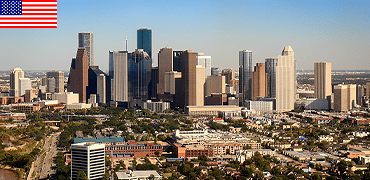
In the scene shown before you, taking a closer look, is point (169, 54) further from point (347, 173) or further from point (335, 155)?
point (347, 173)

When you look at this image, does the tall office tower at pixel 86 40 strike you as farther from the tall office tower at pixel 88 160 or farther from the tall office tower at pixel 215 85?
the tall office tower at pixel 88 160

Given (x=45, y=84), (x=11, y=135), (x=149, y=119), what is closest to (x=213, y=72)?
(x=45, y=84)

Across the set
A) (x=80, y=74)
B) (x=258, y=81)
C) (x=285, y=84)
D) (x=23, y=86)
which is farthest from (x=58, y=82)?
(x=285, y=84)

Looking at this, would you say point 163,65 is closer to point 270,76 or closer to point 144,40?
point 144,40

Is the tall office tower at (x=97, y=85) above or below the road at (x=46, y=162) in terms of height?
above

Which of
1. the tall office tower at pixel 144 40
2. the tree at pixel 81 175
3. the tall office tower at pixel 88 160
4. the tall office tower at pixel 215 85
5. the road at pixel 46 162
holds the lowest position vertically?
the road at pixel 46 162

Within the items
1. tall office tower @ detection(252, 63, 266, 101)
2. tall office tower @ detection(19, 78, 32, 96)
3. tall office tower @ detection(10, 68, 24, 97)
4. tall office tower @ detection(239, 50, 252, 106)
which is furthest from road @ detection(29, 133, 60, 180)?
tall office tower @ detection(19, 78, 32, 96)

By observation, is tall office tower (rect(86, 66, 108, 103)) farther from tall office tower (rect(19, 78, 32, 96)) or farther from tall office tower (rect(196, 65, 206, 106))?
tall office tower (rect(196, 65, 206, 106))

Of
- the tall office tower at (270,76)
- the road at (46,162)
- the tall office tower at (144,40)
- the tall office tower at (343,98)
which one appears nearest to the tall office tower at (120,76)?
the tall office tower at (144,40)
